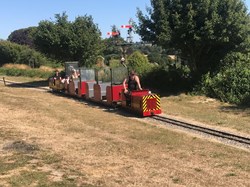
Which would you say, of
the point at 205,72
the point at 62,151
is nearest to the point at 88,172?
the point at 62,151

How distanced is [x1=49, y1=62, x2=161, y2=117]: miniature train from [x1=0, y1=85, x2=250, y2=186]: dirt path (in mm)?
922

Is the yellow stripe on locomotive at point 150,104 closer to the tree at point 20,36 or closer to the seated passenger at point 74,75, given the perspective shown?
the seated passenger at point 74,75

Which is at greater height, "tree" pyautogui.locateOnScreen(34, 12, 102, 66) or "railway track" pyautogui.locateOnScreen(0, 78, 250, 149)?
"tree" pyautogui.locateOnScreen(34, 12, 102, 66)

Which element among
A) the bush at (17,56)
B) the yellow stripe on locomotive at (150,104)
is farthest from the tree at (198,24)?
the bush at (17,56)

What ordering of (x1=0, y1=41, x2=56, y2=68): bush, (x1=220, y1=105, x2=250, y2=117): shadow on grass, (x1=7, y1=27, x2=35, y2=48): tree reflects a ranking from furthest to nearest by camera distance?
(x1=7, y1=27, x2=35, y2=48): tree → (x1=0, y1=41, x2=56, y2=68): bush → (x1=220, y1=105, x2=250, y2=117): shadow on grass

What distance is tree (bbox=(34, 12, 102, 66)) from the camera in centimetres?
Answer: 3316

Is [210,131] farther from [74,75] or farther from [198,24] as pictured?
[74,75]

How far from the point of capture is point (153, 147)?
1022 cm

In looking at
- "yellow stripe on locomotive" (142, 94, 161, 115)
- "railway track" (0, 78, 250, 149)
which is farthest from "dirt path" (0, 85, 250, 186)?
"railway track" (0, 78, 250, 149)

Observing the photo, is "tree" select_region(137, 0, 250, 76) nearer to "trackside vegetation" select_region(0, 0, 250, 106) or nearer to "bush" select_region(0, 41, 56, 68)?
"trackside vegetation" select_region(0, 0, 250, 106)

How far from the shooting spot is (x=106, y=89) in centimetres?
1880

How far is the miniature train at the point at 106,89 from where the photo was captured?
51.9ft

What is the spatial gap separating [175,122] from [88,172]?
271 inches

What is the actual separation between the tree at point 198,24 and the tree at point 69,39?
477 inches
